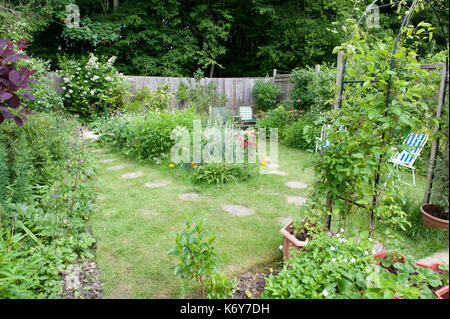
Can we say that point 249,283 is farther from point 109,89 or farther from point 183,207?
point 109,89

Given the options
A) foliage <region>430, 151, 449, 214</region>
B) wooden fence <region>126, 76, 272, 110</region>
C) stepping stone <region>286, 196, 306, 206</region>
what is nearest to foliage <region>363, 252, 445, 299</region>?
foliage <region>430, 151, 449, 214</region>

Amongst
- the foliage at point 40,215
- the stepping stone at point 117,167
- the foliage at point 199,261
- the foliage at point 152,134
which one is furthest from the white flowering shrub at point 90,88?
the foliage at point 199,261

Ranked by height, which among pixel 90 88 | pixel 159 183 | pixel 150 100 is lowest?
pixel 159 183

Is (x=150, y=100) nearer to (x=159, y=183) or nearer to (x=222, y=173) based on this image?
(x=159, y=183)

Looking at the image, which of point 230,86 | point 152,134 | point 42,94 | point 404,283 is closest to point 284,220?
point 404,283

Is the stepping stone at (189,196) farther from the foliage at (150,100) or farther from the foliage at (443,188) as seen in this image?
the foliage at (150,100)

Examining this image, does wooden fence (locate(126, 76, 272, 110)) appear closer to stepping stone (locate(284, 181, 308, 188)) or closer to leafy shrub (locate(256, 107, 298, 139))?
leafy shrub (locate(256, 107, 298, 139))

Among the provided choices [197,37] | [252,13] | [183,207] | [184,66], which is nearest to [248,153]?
[183,207]

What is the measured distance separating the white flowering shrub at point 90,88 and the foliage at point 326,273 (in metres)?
7.52

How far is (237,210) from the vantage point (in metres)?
3.31

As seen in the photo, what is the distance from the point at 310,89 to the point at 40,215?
6603 mm

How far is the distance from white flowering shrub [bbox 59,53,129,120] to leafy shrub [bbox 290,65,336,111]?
4.85 m

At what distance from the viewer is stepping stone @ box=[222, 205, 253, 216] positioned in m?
3.24

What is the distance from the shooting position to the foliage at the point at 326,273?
63.9 inches
